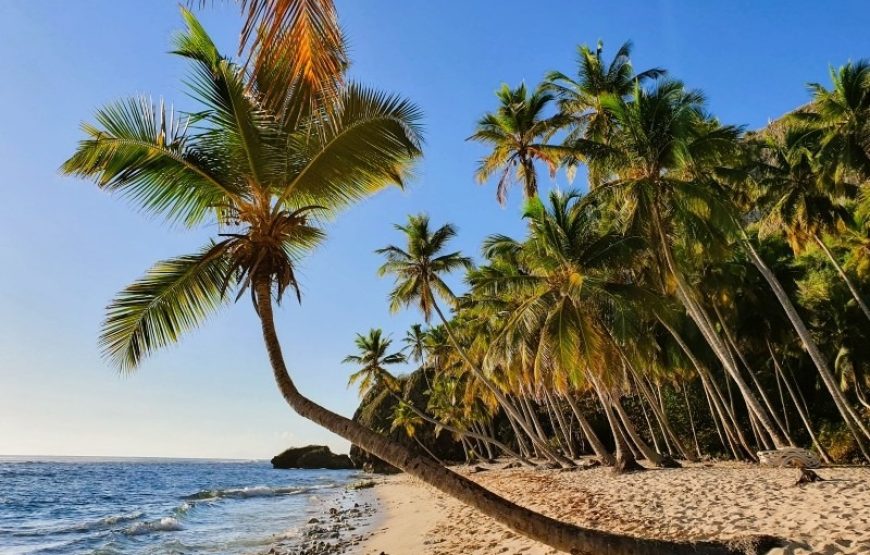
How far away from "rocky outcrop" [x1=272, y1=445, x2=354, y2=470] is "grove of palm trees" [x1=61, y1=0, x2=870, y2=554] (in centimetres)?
4823

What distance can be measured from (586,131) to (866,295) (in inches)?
674

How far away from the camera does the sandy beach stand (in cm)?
639

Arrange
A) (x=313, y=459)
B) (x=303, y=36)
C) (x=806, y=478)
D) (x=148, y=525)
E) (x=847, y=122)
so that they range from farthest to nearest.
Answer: (x=313, y=459) < (x=148, y=525) < (x=847, y=122) < (x=806, y=478) < (x=303, y=36)

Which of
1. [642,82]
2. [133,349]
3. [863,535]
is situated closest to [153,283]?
[133,349]

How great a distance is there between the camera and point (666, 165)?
48.7 feet

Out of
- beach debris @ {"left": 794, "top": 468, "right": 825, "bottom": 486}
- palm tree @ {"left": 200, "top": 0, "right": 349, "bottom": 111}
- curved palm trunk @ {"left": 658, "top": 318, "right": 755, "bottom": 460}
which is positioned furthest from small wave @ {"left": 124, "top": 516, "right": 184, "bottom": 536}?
palm tree @ {"left": 200, "top": 0, "right": 349, "bottom": 111}

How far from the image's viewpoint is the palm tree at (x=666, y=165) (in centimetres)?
1416

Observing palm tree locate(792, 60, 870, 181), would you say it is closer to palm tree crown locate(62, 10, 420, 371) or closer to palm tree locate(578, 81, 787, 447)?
palm tree locate(578, 81, 787, 447)

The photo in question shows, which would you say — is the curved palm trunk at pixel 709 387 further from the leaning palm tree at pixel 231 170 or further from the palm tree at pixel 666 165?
the leaning palm tree at pixel 231 170

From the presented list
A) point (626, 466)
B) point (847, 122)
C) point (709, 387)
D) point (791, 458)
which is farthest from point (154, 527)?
point (847, 122)

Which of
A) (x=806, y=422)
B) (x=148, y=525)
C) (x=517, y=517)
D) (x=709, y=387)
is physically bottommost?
(x=148, y=525)

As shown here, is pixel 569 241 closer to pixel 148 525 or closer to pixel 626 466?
pixel 626 466

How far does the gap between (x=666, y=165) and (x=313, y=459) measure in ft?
274

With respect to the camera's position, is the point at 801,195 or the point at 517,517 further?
the point at 801,195
